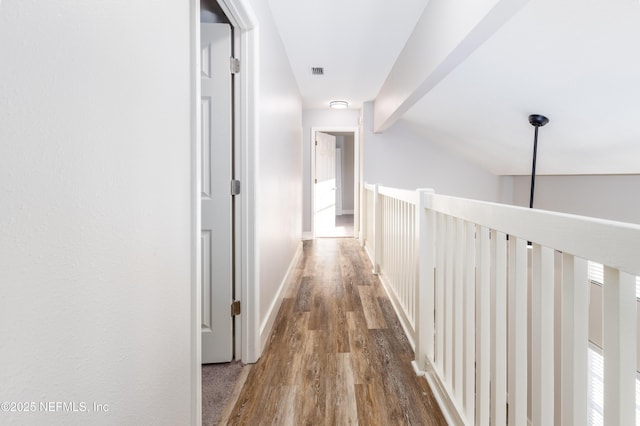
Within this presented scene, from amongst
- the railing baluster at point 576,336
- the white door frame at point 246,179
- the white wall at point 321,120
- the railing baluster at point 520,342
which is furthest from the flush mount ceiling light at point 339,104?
the railing baluster at point 576,336

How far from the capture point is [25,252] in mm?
471

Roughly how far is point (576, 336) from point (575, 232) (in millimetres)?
205

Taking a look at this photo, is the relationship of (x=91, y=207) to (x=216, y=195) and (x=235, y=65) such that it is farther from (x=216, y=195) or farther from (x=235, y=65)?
(x=235, y=65)

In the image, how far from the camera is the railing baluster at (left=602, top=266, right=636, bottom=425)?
566mm

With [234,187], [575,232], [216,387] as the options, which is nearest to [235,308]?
[216,387]

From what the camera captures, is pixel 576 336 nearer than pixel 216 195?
Yes

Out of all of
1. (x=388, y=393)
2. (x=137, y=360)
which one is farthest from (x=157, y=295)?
(x=388, y=393)

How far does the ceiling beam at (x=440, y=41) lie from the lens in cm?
155

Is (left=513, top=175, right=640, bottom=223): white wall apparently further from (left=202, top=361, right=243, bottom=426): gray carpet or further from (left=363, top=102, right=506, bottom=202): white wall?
(left=202, top=361, right=243, bottom=426): gray carpet

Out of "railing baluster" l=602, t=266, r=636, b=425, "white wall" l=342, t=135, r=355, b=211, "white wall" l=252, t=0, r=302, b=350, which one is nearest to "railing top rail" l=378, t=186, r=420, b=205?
"white wall" l=252, t=0, r=302, b=350

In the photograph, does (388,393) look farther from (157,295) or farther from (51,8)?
(51,8)

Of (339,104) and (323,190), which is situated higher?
(339,104)

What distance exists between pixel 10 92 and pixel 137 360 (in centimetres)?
57

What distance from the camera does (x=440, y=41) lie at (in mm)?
2131
